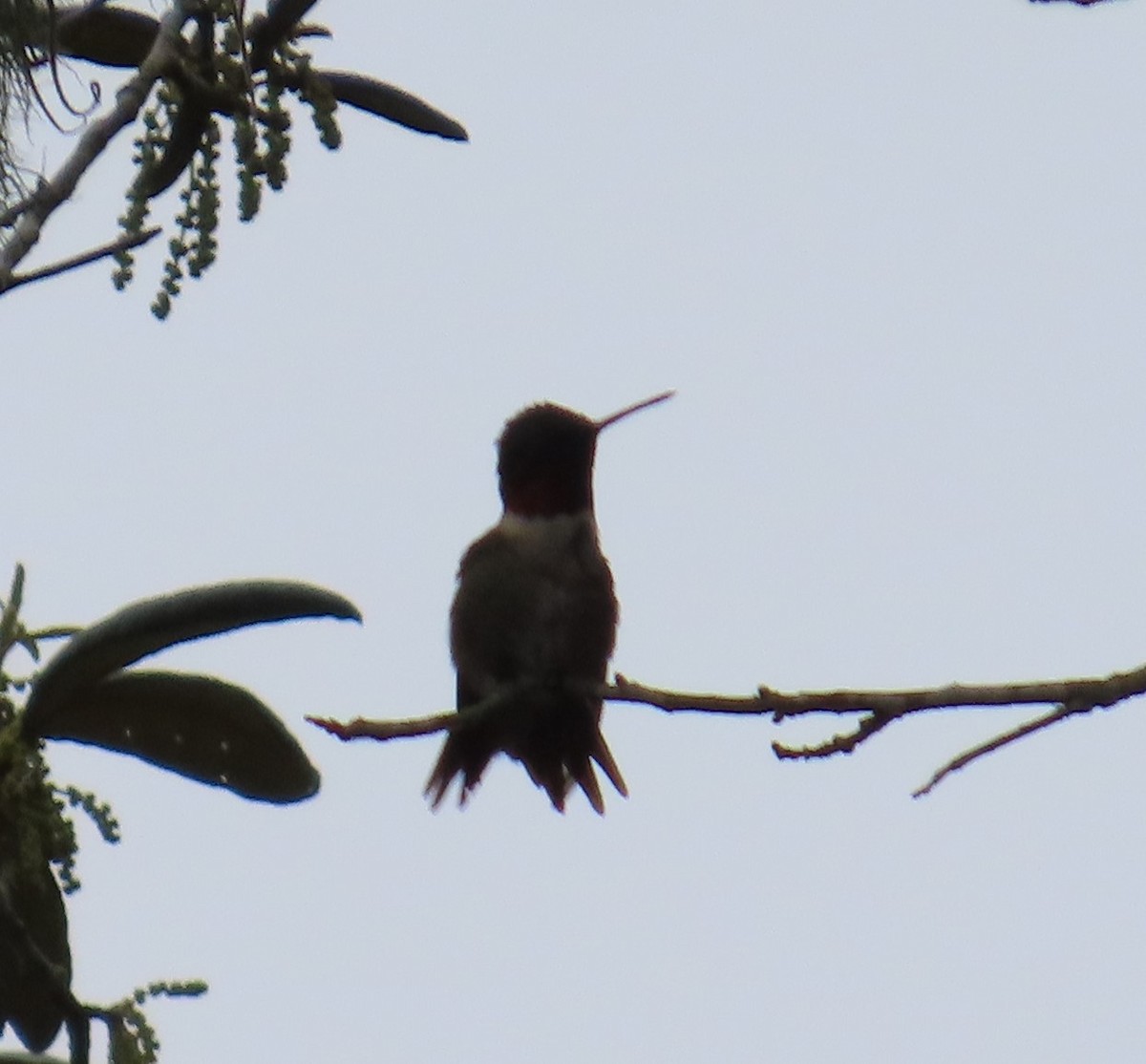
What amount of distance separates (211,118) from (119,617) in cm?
74

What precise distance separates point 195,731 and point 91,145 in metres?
0.65

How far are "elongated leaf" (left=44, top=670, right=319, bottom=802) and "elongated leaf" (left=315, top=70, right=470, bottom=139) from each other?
3.41ft

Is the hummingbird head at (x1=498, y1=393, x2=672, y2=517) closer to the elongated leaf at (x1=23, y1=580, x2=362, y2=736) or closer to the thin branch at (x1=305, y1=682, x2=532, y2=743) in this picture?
the thin branch at (x1=305, y1=682, x2=532, y2=743)

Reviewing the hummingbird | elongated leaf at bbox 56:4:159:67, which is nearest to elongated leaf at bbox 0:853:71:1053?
elongated leaf at bbox 56:4:159:67

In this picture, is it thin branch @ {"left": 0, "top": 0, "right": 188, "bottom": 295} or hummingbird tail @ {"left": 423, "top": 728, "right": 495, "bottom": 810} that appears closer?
thin branch @ {"left": 0, "top": 0, "right": 188, "bottom": 295}

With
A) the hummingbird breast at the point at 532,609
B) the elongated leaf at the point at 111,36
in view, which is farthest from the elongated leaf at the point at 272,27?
the hummingbird breast at the point at 532,609

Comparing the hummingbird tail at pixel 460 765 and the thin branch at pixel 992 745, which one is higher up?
the hummingbird tail at pixel 460 765

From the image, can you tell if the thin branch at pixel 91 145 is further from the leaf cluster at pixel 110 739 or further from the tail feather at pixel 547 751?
the tail feather at pixel 547 751

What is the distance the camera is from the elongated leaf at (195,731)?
2.13m

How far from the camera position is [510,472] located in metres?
4.68

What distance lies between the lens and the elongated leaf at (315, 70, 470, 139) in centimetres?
284

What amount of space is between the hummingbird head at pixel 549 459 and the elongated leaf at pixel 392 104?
67.4 inches

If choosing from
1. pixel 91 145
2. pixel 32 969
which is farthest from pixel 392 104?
pixel 32 969

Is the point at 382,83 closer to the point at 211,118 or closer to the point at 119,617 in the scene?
the point at 211,118
